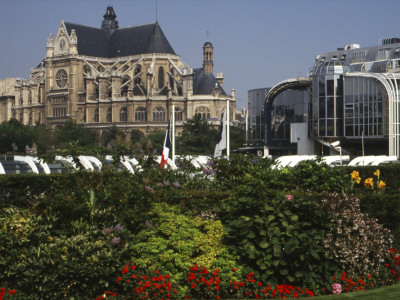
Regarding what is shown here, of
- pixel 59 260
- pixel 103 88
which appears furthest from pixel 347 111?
pixel 103 88

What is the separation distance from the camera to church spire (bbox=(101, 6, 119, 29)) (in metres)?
155

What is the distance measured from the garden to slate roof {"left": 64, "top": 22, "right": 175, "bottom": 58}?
11945cm

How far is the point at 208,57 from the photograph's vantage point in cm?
15888

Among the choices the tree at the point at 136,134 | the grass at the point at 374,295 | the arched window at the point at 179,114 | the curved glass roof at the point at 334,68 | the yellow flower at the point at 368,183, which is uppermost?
the curved glass roof at the point at 334,68

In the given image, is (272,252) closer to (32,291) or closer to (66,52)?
(32,291)

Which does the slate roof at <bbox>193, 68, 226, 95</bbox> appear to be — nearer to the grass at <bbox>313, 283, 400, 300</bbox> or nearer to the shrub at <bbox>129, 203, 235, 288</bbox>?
the shrub at <bbox>129, 203, 235, 288</bbox>

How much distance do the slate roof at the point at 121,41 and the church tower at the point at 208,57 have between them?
23.0 meters

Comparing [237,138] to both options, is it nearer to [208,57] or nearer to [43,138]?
[43,138]

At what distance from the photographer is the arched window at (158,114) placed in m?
123

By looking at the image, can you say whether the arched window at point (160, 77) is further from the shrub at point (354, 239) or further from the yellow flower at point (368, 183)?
the shrub at point (354, 239)

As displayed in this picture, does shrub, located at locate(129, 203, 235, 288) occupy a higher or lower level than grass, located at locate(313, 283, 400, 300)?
higher

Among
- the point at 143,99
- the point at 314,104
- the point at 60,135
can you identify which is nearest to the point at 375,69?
the point at 314,104

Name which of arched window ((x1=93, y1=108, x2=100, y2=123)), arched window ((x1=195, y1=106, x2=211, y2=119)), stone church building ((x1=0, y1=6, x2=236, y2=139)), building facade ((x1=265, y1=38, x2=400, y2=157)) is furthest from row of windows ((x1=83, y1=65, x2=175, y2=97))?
building facade ((x1=265, y1=38, x2=400, y2=157))

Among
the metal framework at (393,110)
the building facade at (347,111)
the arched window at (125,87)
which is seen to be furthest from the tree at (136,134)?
the metal framework at (393,110)
